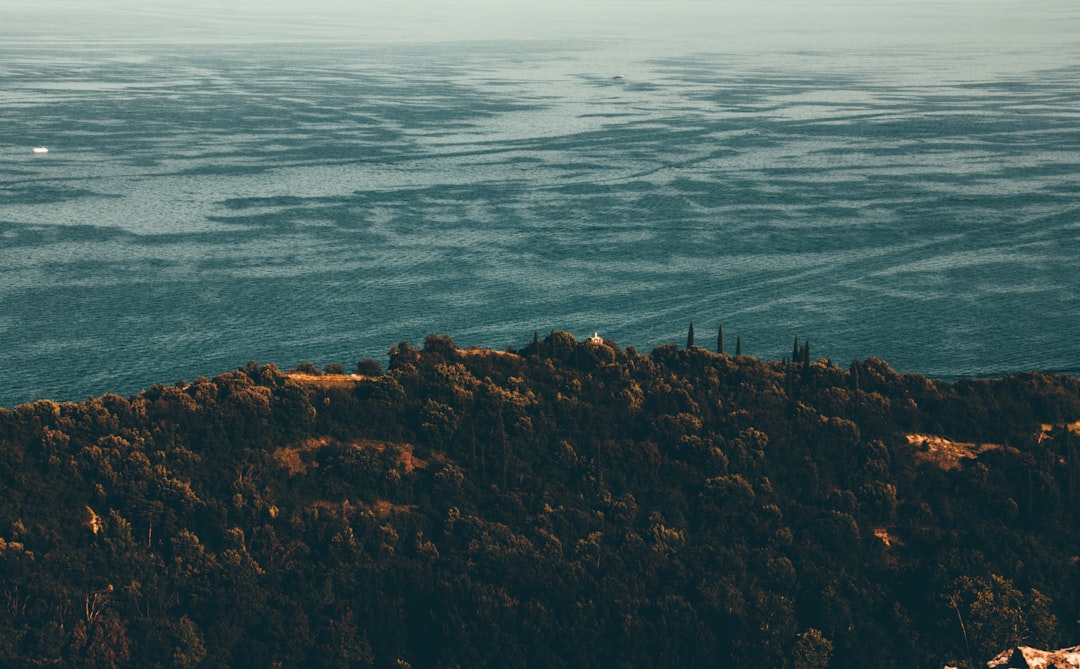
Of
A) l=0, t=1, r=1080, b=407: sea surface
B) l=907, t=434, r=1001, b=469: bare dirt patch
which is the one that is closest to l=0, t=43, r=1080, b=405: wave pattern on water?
l=0, t=1, r=1080, b=407: sea surface

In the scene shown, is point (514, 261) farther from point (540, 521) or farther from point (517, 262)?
point (540, 521)

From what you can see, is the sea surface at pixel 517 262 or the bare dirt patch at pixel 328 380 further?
the sea surface at pixel 517 262

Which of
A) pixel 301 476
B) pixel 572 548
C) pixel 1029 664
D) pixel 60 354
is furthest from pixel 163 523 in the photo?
pixel 60 354

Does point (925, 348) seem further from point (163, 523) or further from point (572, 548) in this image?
point (163, 523)

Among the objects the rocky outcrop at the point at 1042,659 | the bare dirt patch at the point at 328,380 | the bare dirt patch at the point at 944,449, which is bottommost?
the rocky outcrop at the point at 1042,659

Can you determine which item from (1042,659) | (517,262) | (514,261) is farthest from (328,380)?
(514,261)

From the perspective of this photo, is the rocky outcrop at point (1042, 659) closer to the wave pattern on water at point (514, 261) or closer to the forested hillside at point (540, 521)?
the forested hillside at point (540, 521)

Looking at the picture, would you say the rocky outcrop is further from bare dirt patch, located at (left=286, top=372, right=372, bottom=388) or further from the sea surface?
the sea surface

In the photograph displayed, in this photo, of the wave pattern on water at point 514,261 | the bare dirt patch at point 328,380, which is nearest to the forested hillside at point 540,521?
the bare dirt patch at point 328,380
